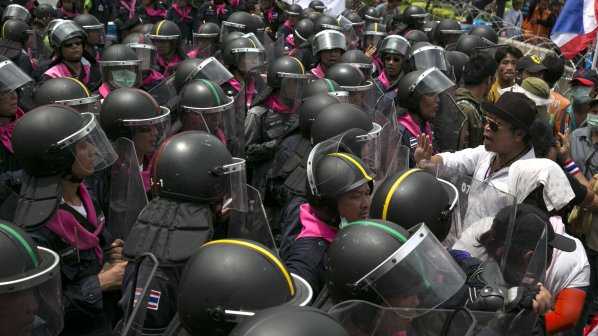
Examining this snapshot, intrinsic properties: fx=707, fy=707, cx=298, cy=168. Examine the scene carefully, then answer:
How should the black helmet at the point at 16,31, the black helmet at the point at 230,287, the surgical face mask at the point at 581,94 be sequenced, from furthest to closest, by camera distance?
the black helmet at the point at 16,31, the surgical face mask at the point at 581,94, the black helmet at the point at 230,287

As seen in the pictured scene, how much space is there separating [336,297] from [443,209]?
956mm

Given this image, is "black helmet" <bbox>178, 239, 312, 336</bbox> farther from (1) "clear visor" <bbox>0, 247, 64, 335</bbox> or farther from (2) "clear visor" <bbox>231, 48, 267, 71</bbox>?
(2) "clear visor" <bbox>231, 48, 267, 71</bbox>

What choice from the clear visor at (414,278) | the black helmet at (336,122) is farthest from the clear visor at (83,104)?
the clear visor at (414,278)

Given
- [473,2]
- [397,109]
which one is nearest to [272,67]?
[397,109]

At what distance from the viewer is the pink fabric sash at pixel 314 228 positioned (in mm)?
3773

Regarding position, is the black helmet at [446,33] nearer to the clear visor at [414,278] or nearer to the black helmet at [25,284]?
the clear visor at [414,278]

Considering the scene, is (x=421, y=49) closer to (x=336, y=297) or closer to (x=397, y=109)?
(x=397, y=109)

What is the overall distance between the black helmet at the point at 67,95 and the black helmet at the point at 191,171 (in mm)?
2041

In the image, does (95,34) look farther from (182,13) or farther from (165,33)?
(182,13)

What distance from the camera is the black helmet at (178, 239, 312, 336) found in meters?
2.58

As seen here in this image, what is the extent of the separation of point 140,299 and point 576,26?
9548 mm

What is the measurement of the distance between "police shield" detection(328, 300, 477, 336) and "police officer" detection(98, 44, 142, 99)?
17.6 ft

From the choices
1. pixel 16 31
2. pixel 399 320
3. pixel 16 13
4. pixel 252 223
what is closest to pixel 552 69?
pixel 252 223

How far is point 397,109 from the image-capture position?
21.3 ft
